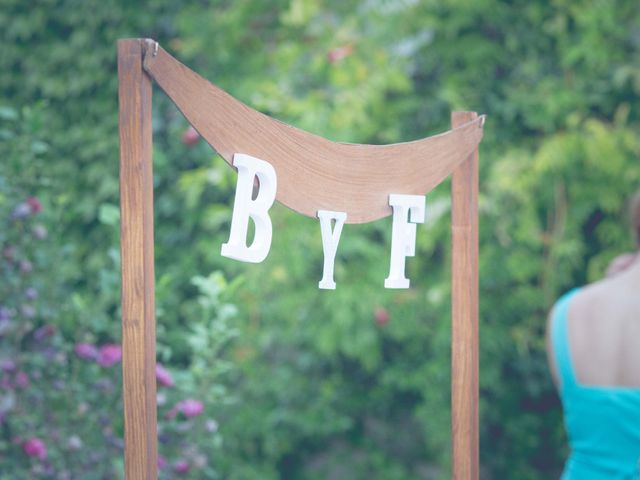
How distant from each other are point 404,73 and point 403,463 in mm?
1569

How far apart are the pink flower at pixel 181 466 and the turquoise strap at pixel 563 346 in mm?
972

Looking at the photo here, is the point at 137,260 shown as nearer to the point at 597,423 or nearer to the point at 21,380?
the point at 597,423

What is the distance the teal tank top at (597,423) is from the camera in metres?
1.58

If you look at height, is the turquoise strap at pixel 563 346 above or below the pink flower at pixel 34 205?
below

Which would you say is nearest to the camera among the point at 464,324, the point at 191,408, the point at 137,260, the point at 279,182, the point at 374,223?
the point at 137,260

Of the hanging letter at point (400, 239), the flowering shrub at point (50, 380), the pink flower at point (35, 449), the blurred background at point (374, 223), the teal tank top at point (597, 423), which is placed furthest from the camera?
the blurred background at point (374, 223)

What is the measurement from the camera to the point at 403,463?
128 inches

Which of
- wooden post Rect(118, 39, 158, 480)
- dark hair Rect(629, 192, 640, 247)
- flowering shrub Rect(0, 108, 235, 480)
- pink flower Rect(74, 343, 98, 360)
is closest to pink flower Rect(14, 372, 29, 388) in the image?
flowering shrub Rect(0, 108, 235, 480)

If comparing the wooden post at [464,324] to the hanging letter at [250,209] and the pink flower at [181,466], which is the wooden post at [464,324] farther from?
the pink flower at [181,466]

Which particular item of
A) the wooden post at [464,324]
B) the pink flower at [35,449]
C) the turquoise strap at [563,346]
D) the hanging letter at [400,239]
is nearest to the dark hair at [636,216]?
the turquoise strap at [563,346]

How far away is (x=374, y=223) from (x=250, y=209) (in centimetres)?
190

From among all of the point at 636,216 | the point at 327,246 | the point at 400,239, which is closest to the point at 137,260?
the point at 327,246

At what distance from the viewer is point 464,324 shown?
1.60 metres

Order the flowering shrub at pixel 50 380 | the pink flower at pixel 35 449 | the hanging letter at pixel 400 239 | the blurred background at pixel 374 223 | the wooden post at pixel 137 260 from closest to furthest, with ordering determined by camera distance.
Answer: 1. the wooden post at pixel 137 260
2. the hanging letter at pixel 400 239
3. the pink flower at pixel 35 449
4. the flowering shrub at pixel 50 380
5. the blurred background at pixel 374 223
